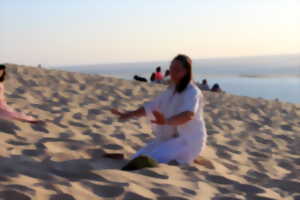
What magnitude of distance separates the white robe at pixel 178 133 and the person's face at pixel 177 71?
128 mm

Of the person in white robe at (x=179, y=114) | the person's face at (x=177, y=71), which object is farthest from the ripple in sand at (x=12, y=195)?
the person's face at (x=177, y=71)

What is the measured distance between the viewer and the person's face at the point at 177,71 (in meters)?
3.88

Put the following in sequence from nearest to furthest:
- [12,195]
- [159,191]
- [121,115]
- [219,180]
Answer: [12,195]
[159,191]
[219,180]
[121,115]

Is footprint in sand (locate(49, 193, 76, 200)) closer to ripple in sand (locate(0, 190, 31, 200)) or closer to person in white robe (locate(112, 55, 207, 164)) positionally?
ripple in sand (locate(0, 190, 31, 200))

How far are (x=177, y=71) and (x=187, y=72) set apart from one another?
0.31 ft

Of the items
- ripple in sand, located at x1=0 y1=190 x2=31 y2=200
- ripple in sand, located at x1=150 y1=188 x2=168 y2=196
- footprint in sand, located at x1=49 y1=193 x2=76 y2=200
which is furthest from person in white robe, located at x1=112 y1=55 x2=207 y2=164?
ripple in sand, located at x1=0 y1=190 x2=31 y2=200

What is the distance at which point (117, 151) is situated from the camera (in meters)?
4.54

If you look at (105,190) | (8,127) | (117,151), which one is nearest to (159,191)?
(105,190)

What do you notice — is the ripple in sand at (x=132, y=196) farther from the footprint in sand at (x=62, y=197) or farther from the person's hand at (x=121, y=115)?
the person's hand at (x=121, y=115)

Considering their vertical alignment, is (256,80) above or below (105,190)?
below

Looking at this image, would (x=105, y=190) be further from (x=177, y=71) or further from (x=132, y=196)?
(x=177, y=71)

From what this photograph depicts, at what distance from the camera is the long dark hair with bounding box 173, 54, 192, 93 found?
3.88 metres

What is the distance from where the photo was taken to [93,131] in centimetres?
542

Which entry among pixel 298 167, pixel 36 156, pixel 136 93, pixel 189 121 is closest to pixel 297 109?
pixel 136 93
